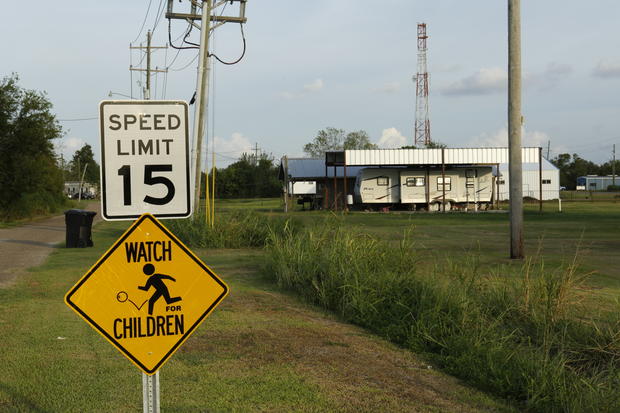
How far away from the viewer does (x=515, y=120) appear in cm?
1500

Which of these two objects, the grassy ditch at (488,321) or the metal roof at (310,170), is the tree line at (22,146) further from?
the grassy ditch at (488,321)

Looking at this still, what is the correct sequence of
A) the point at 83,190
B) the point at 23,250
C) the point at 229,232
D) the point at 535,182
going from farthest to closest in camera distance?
the point at 83,190
the point at 535,182
the point at 229,232
the point at 23,250

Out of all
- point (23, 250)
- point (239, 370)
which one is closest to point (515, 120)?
point (239, 370)

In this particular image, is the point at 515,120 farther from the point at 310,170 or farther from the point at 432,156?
the point at 310,170

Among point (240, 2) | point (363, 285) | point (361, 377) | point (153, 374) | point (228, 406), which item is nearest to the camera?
point (153, 374)

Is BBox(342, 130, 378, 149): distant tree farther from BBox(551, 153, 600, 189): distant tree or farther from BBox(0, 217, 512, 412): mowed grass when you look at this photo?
BBox(0, 217, 512, 412): mowed grass

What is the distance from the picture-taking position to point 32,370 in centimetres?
650

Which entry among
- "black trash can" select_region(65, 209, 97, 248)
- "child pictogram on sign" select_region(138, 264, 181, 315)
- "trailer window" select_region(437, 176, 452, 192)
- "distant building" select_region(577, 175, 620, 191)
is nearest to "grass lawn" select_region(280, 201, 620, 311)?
"child pictogram on sign" select_region(138, 264, 181, 315)

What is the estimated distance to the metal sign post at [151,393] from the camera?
4562 millimetres

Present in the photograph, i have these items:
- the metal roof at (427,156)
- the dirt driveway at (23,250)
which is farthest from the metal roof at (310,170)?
the dirt driveway at (23,250)

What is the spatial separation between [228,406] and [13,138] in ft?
117

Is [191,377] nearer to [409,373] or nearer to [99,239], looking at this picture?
[409,373]

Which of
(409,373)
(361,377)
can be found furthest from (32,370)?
(409,373)

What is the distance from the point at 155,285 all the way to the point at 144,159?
909mm
